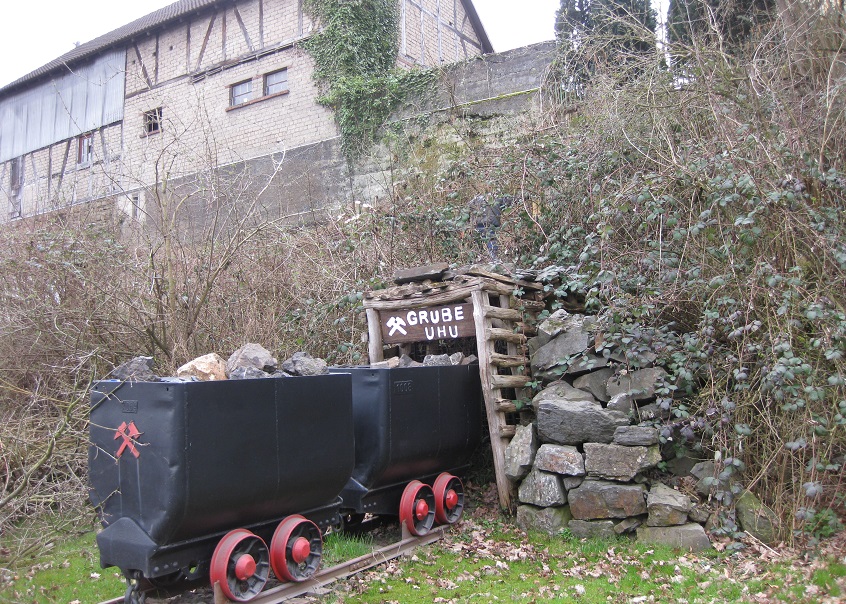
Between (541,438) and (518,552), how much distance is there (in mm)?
1157

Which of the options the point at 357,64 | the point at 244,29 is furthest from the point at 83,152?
the point at 357,64

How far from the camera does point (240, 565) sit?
4.57m

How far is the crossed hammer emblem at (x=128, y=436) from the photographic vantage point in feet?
14.5

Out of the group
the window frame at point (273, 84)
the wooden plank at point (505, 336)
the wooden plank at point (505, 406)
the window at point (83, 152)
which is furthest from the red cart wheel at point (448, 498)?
the window at point (83, 152)

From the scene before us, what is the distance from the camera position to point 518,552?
19.6ft

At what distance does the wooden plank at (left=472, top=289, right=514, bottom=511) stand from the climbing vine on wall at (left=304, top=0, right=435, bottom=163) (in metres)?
10.1

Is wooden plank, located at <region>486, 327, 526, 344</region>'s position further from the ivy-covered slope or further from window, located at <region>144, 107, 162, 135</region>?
window, located at <region>144, 107, 162, 135</region>

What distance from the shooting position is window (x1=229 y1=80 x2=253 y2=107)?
64.5 ft

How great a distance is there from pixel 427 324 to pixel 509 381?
3.54 ft

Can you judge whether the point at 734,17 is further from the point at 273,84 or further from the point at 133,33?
the point at 133,33

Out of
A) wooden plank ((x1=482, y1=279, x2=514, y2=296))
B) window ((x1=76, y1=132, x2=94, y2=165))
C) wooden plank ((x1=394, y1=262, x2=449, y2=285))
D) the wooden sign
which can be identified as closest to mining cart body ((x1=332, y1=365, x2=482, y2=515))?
the wooden sign

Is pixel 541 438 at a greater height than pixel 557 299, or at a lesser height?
lesser

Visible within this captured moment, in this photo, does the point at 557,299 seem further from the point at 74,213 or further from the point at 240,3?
the point at 240,3

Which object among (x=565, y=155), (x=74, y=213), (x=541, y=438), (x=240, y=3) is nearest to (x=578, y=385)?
(x=541, y=438)
